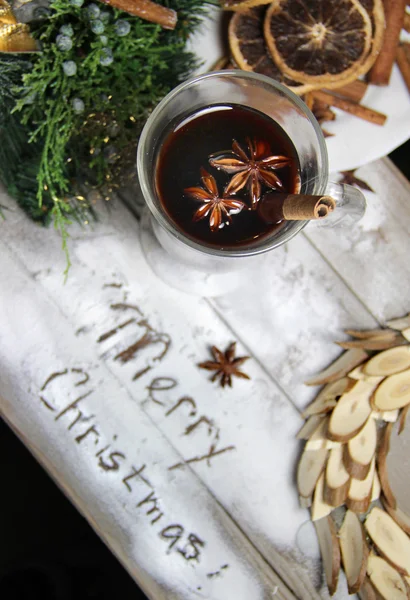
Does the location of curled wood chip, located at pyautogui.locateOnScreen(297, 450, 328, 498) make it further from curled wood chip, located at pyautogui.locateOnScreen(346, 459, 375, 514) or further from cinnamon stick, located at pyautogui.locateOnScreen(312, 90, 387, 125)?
cinnamon stick, located at pyautogui.locateOnScreen(312, 90, 387, 125)

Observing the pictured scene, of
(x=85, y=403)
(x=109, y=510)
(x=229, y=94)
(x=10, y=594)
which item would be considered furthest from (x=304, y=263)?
(x=10, y=594)

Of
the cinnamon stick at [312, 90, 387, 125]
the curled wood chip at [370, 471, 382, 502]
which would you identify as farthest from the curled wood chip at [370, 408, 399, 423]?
the cinnamon stick at [312, 90, 387, 125]

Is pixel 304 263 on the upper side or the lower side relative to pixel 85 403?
upper

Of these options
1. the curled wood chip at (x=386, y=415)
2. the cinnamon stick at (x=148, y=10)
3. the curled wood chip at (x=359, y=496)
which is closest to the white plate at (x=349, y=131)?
the cinnamon stick at (x=148, y=10)

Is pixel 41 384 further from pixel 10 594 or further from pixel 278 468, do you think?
pixel 10 594

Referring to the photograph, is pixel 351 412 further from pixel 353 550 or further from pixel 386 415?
pixel 353 550

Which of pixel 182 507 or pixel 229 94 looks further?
pixel 182 507

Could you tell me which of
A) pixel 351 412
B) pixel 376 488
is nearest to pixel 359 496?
pixel 376 488

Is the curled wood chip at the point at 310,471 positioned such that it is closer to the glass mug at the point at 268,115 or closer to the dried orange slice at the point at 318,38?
the glass mug at the point at 268,115
